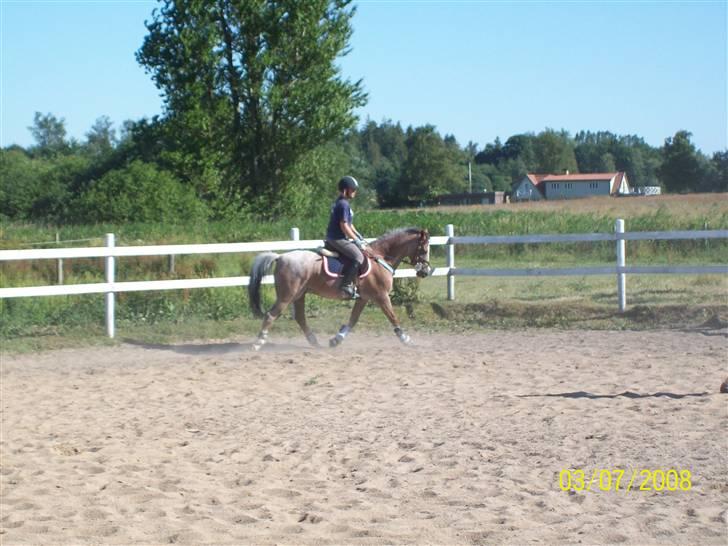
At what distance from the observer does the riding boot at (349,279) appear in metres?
13.0

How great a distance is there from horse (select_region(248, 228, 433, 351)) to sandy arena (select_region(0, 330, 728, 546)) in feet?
3.47

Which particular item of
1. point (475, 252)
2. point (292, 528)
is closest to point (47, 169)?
point (475, 252)

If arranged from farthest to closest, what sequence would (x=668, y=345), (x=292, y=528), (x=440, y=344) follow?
(x=440, y=344)
(x=668, y=345)
(x=292, y=528)

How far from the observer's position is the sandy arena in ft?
17.7

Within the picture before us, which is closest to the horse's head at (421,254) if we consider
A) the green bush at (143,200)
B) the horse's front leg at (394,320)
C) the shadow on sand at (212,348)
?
the horse's front leg at (394,320)

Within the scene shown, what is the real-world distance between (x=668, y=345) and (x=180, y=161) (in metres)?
26.2

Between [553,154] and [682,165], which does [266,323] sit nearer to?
[682,165]

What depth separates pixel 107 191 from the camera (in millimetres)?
35094

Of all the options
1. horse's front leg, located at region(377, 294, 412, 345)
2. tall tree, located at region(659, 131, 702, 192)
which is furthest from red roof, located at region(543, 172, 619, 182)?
horse's front leg, located at region(377, 294, 412, 345)

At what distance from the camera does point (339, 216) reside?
1293 centimetres

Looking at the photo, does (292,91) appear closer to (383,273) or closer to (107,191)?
(107,191)
